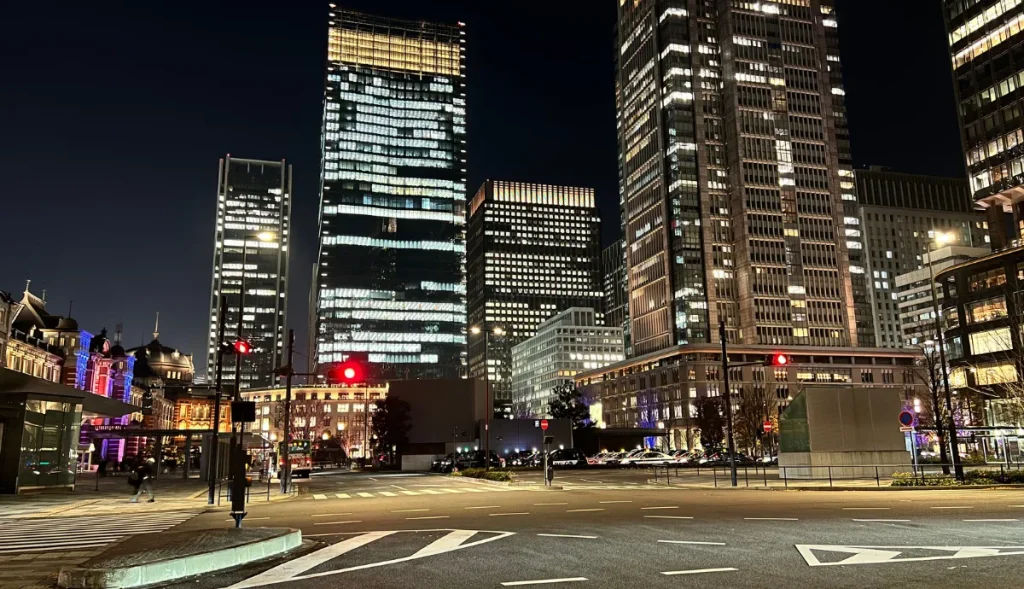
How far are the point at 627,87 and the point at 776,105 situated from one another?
125ft

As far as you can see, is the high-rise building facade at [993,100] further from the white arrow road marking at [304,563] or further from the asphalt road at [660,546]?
the white arrow road marking at [304,563]

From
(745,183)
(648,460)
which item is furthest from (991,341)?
(745,183)

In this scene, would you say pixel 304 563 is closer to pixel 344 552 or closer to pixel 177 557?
pixel 344 552

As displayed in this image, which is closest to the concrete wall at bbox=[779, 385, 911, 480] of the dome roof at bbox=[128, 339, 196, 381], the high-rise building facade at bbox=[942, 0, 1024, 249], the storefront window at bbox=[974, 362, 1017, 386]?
the storefront window at bbox=[974, 362, 1017, 386]

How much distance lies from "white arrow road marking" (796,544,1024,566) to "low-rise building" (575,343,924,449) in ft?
410

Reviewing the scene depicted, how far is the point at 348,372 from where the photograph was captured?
30.4 metres

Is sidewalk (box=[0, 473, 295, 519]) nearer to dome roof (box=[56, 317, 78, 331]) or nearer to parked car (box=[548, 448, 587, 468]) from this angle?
parked car (box=[548, 448, 587, 468])

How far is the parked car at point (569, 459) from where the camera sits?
7331 cm

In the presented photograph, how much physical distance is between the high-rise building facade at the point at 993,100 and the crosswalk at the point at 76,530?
10214 centimetres

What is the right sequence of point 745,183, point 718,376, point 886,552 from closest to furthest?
point 886,552, point 718,376, point 745,183

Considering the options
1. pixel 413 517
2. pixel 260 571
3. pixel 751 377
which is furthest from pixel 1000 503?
pixel 751 377

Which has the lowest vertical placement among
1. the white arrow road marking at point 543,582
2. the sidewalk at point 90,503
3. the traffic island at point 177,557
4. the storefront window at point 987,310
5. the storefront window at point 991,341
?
the sidewalk at point 90,503

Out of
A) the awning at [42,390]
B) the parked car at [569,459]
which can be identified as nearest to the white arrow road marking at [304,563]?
the awning at [42,390]

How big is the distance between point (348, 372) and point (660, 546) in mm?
19670
